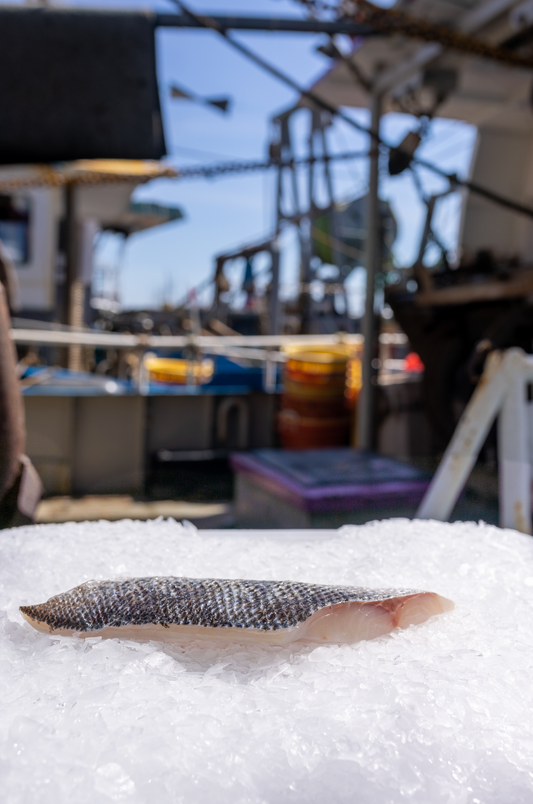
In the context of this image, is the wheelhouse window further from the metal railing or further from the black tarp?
the metal railing

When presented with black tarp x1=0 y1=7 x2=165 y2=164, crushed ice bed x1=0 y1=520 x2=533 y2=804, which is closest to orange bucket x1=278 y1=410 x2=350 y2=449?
black tarp x1=0 y1=7 x2=165 y2=164

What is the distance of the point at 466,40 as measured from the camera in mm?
3729

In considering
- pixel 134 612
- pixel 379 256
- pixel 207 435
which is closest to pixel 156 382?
pixel 207 435

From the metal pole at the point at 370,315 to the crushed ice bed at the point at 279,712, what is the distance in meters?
4.60

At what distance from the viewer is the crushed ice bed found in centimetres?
64

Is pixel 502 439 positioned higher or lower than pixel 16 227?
lower

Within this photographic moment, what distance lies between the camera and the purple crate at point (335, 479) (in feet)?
12.3

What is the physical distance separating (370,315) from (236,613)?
17.1 ft

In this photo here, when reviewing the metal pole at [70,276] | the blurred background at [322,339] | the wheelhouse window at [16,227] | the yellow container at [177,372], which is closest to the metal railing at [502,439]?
the blurred background at [322,339]

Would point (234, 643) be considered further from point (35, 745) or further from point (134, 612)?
→ point (35, 745)

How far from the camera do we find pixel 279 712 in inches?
29.4

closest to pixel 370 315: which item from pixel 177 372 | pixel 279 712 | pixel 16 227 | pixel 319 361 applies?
pixel 319 361

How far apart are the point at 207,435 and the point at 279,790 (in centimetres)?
597

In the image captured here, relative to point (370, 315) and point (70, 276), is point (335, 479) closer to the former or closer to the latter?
point (370, 315)
